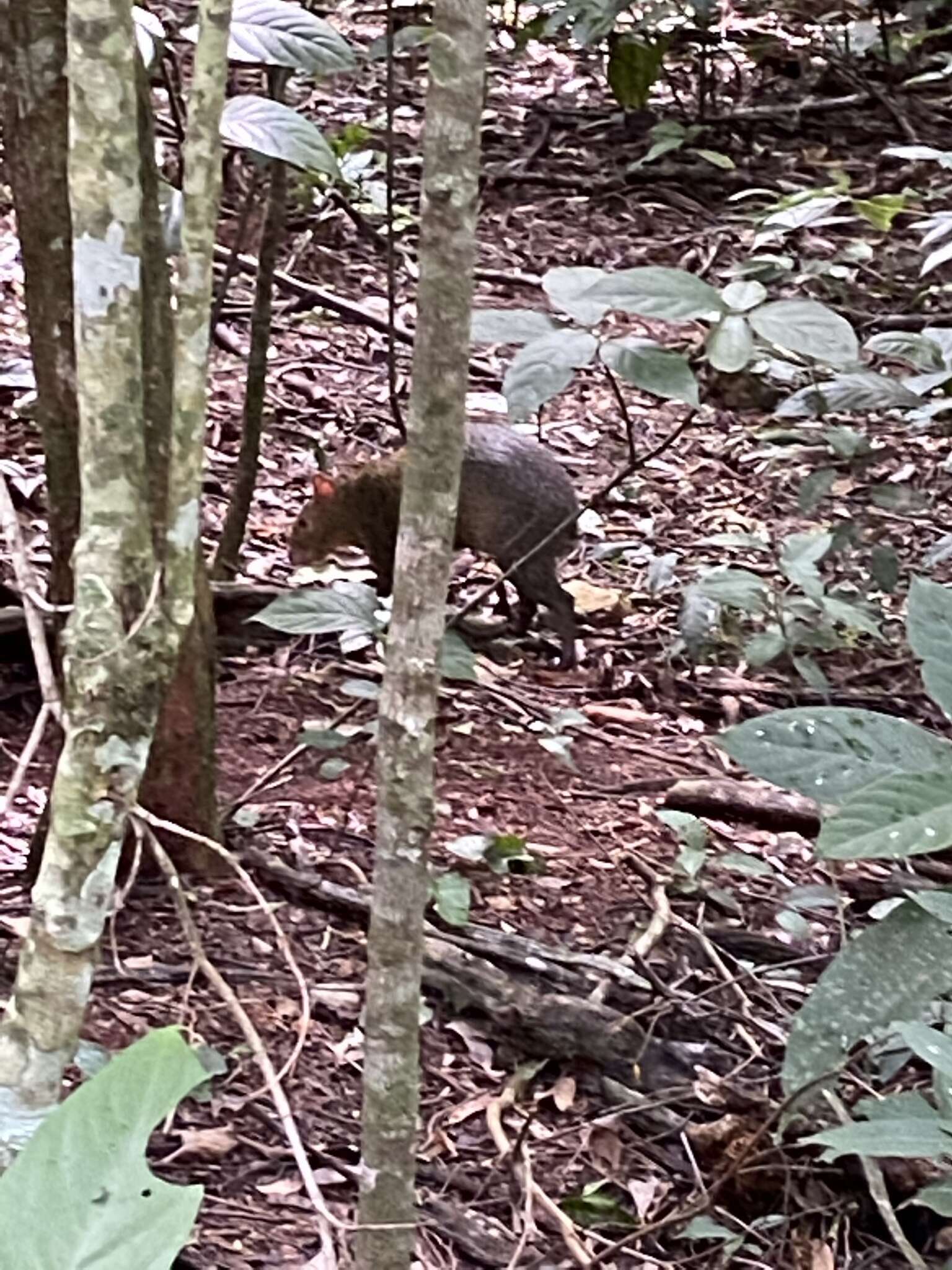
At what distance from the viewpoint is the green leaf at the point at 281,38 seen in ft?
9.02

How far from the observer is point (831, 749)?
1961 mm

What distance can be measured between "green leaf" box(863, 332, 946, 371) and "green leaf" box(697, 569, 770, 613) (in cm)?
58

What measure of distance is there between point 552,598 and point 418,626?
2.99 meters

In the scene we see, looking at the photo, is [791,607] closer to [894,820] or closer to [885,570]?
[885,570]

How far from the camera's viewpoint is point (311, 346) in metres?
6.12

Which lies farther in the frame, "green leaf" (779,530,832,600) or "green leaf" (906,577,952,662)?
"green leaf" (779,530,832,600)

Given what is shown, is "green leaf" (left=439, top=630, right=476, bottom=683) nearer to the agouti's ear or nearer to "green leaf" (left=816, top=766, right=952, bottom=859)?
"green leaf" (left=816, top=766, right=952, bottom=859)

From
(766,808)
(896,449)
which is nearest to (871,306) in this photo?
(896,449)

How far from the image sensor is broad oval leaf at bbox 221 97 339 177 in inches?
106

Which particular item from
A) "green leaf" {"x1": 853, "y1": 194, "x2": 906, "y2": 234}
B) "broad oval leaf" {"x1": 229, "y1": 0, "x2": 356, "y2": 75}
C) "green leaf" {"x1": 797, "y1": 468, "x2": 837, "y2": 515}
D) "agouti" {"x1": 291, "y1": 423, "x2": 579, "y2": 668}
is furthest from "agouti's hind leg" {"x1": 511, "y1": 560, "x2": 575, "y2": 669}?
"broad oval leaf" {"x1": 229, "y1": 0, "x2": 356, "y2": 75}

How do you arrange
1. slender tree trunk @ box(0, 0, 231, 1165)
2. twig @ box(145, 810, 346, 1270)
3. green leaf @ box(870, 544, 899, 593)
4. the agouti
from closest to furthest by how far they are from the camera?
slender tree trunk @ box(0, 0, 231, 1165)
twig @ box(145, 810, 346, 1270)
green leaf @ box(870, 544, 899, 593)
the agouti

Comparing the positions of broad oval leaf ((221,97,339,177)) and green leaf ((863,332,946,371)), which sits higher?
broad oval leaf ((221,97,339,177))

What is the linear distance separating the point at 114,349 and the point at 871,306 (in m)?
5.61

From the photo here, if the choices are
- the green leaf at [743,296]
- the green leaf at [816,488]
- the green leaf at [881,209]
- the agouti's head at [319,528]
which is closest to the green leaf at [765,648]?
the green leaf at [816,488]
